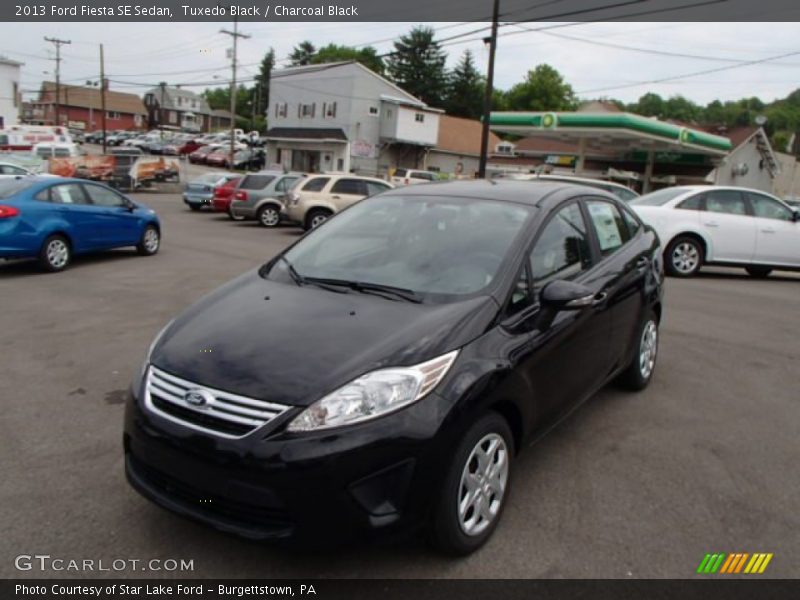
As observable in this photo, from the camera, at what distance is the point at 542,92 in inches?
A: 3413

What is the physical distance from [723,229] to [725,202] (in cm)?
54

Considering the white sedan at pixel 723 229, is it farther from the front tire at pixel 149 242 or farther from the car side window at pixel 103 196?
the car side window at pixel 103 196

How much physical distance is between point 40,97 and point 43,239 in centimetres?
11653

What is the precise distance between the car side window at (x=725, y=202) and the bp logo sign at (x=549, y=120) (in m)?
18.4

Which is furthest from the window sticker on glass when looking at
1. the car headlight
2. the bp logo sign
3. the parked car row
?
the bp logo sign

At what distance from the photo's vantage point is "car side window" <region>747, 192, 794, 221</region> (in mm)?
11688

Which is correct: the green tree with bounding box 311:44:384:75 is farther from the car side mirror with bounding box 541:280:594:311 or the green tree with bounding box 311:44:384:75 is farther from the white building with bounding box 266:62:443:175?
the car side mirror with bounding box 541:280:594:311

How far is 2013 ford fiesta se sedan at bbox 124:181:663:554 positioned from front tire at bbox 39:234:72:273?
7.50 meters

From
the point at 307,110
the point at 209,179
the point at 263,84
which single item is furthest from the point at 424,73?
the point at 209,179

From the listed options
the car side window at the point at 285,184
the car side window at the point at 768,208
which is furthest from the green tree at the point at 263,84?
the car side window at the point at 768,208

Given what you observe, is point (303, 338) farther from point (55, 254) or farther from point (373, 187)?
point (373, 187)

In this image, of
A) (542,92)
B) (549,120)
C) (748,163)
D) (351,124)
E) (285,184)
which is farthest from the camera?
(542,92)

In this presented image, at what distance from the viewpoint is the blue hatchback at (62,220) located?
957 centimetres

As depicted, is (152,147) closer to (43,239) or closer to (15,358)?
(43,239)
